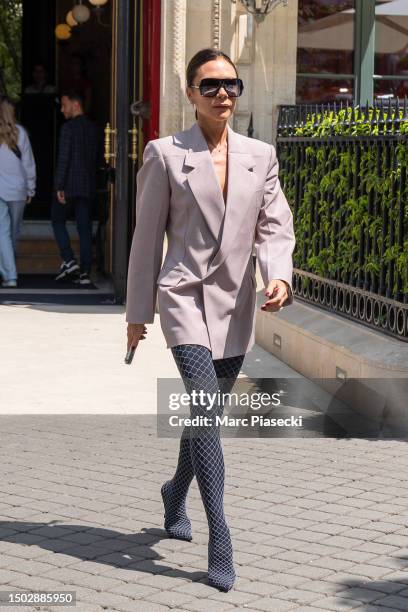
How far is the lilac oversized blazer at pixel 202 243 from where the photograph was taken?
206 inches

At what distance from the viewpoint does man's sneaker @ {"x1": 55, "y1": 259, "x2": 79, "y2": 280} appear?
14422 mm

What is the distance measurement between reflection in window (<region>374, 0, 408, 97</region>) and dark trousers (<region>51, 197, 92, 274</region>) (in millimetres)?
3285

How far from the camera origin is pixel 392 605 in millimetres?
4820

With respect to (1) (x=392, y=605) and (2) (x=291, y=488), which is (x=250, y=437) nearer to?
(2) (x=291, y=488)

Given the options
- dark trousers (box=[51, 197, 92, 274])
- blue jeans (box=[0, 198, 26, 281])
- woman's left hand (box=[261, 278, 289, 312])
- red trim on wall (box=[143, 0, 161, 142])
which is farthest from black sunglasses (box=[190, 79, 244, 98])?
dark trousers (box=[51, 197, 92, 274])

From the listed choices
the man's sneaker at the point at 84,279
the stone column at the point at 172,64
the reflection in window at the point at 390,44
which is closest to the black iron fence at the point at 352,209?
the stone column at the point at 172,64

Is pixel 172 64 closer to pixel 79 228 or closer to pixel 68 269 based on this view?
pixel 79 228

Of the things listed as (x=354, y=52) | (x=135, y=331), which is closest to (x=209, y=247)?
(x=135, y=331)

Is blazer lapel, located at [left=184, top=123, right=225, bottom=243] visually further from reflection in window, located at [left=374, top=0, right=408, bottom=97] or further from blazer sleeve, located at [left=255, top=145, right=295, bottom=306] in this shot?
reflection in window, located at [left=374, top=0, right=408, bottom=97]

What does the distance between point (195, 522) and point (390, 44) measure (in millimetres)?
8622

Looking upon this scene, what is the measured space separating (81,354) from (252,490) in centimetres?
393

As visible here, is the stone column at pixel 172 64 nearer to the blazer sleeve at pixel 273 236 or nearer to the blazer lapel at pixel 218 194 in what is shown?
the blazer sleeve at pixel 273 236

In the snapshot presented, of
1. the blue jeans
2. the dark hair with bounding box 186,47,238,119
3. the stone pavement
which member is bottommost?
the stone pavement

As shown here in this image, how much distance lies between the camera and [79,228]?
566 inches
